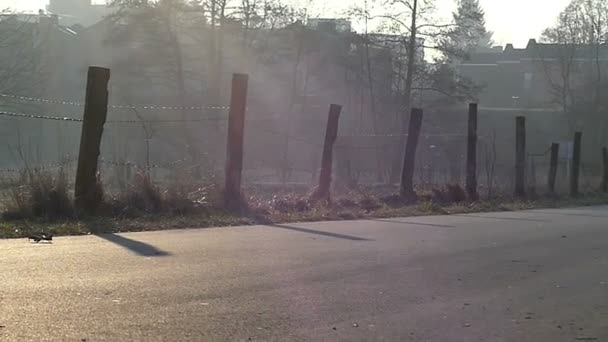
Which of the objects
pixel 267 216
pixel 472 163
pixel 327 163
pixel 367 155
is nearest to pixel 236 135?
pixel 267 216

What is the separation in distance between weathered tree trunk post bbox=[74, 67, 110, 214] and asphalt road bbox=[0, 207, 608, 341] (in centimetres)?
168

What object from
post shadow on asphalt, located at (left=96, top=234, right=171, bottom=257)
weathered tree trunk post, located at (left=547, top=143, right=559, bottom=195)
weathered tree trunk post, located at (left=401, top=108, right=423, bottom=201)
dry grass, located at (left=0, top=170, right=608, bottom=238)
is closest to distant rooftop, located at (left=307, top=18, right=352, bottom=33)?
weathered tree trunk post, located at (left=547, top=143, right=559, bottom=195)

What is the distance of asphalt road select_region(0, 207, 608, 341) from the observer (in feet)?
18.6

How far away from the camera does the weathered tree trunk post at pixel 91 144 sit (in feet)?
38.1

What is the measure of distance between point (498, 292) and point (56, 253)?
4.89m

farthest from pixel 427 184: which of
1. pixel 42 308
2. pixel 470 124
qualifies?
pixel 42 308

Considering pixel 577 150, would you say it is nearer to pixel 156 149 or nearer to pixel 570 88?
pixel 156 149

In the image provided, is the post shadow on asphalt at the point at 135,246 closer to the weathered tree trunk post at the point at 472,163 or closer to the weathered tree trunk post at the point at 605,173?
the weathered tree trunk post at the point at 472,163

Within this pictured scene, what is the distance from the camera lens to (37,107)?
1587 inches

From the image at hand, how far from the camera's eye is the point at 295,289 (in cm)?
714

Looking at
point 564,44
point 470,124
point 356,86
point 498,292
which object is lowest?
point 498,292

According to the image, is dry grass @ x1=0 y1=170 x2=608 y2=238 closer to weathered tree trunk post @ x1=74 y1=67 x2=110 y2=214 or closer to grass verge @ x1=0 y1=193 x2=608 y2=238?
grass verge @ x1=0 y1=193 x2=608 y2=238

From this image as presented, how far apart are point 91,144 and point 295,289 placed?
19.6 ft

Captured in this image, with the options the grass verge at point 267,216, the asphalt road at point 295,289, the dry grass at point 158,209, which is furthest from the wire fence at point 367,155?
the asphalt road at point 295,289
